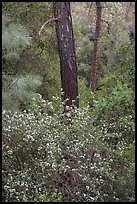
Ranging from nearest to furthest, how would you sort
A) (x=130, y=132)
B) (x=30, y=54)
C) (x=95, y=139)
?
1. (x=95, y=139)
2. (x=130, y=132)
3. (x=30, y=54)

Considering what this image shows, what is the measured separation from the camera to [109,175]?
4.98 metres

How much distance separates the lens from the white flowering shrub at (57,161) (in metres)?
4.78

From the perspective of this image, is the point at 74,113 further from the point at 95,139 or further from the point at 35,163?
the point at 35,163

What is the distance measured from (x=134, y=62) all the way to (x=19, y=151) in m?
2.14

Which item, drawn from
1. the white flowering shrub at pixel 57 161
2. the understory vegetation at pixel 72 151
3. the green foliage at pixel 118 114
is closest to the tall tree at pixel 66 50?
the understory vegetation at pixel 72 151

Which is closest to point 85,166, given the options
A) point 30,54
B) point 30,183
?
point 30,183

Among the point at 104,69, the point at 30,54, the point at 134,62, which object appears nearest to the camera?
the point at 134,62

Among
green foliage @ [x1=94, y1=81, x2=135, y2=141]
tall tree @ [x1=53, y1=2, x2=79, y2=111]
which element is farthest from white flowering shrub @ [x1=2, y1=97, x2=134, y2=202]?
tall tree @ [x1=53, y1=2, x2=79, y2=111]

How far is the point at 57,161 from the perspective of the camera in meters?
4.89

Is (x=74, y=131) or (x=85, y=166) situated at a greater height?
(x=74, y=131)

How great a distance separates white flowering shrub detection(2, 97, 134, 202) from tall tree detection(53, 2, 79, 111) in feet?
6.19

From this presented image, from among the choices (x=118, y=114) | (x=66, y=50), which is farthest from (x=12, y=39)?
(x=118, y=114)

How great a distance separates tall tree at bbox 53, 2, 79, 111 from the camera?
7.06 m

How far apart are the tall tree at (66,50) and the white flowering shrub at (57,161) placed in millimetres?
1885
